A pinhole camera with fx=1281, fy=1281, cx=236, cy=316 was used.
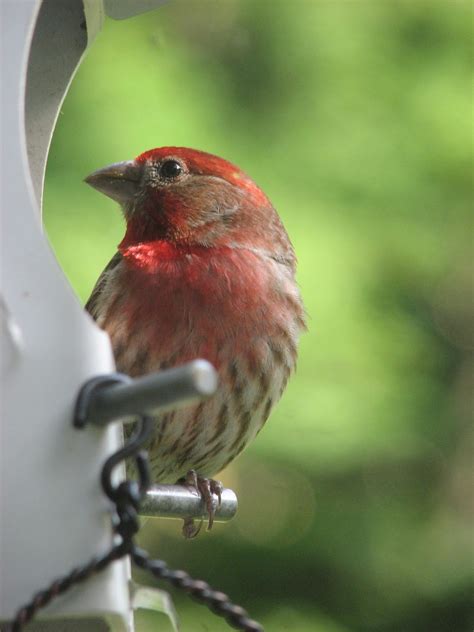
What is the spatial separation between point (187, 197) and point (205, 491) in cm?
86

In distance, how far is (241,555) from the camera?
4.79 meters

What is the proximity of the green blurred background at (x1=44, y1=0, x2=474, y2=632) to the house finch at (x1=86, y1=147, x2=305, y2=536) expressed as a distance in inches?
29.6

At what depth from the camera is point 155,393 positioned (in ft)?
5.50

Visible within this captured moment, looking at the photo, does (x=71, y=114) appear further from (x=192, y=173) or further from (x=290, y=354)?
(x=290, y=354)

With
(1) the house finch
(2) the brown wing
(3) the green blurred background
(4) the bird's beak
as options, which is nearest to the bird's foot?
(1) the house finch

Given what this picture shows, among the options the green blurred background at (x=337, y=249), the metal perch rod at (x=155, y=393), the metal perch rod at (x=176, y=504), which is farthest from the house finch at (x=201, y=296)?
the metal perch rod at (x=155, y=393)

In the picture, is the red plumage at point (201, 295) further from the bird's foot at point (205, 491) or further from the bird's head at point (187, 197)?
the bird's foot at point (205, 491)

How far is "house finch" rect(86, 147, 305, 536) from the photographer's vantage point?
315cm

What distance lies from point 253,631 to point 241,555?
298 centimetres

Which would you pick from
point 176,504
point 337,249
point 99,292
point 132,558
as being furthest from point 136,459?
point 337,249

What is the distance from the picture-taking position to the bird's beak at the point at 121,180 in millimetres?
3617

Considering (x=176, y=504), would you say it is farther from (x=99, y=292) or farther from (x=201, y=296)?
(x=99, y=292)

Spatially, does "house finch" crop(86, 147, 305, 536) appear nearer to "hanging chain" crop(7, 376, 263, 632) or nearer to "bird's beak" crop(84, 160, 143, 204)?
"bird's beak" crop(84, 160, 143, 204)

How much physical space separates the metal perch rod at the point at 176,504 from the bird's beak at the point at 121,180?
41.0 inches
